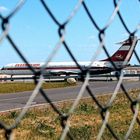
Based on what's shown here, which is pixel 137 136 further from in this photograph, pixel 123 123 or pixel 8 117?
pixel 8 117

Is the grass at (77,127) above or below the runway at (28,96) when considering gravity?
below

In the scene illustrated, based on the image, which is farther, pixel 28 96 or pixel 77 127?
pixel 28 96

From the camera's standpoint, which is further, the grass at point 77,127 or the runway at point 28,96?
the runway at point 28,96

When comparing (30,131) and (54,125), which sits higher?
(54,125)

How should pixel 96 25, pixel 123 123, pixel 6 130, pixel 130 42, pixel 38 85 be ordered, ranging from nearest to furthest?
pixel 6 130 < pixel 38 85 < pixel 96 25 < pixel 130 42 < pixel 123 123

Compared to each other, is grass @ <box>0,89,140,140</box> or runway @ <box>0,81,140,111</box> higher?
runway @ <box>0,81,140,111</box>

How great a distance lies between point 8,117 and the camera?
14.3 meters

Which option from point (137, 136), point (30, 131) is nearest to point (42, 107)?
point (30, 131)

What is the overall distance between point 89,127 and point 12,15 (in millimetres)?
9299

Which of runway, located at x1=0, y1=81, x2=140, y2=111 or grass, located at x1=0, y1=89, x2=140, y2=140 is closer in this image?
grass, located at x1=0, y1=89, x2=140, y2=140

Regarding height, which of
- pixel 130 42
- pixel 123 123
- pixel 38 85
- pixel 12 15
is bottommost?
pixel 38 85

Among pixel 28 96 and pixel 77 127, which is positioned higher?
pixel 28 96

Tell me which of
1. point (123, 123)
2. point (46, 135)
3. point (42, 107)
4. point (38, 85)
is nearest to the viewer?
point (38, 85)

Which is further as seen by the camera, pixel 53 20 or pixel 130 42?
pixel 130 42
